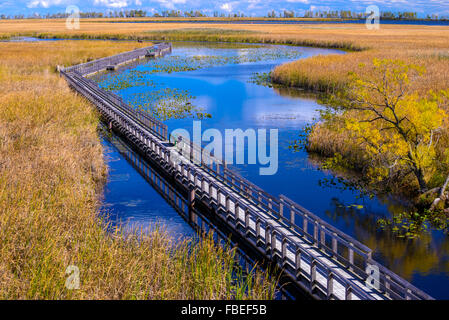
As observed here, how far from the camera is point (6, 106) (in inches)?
1121

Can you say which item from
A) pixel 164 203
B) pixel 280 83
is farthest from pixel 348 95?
pixel 164 203

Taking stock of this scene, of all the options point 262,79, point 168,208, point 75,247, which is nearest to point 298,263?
point 75,247

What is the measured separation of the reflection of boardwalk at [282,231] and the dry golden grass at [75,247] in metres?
1.15

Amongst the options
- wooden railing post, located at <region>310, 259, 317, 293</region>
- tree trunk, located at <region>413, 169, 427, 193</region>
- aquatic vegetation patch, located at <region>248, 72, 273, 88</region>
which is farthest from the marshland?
aquatic vegetation patch, located at <region>248, 72, 273, 88</region>

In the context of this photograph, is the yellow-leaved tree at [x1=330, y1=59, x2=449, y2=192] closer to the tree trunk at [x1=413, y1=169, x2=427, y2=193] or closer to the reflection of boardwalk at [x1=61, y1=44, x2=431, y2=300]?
the tree trunk at [x1=413, y1=169, x2=427, y2=193]

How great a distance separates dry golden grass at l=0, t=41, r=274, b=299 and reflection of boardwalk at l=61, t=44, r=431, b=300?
1.15m

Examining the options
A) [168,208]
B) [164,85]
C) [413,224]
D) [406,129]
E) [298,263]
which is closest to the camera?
[298,263]

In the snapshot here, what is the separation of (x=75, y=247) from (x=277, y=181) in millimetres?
12627

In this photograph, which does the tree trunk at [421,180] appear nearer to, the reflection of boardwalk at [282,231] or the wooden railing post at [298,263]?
the reflection of boardwalk at [282,231]

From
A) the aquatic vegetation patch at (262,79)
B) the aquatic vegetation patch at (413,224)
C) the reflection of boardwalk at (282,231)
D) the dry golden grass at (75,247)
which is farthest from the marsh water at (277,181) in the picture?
the dry golden grass at (75,247)

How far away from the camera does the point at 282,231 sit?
14.8 meters

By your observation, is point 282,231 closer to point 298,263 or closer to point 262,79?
point 298,263
